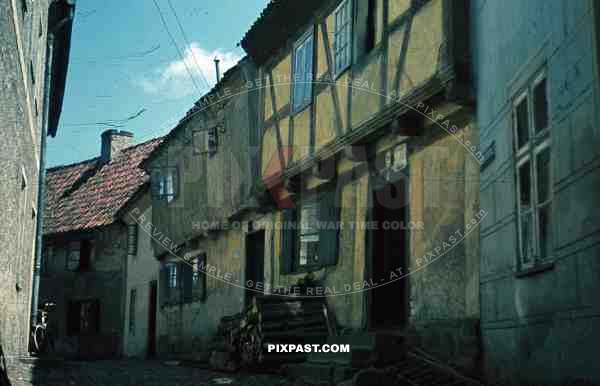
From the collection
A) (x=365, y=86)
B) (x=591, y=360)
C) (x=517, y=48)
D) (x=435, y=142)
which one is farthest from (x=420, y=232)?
(x=591, y=360)

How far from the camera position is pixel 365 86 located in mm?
10883

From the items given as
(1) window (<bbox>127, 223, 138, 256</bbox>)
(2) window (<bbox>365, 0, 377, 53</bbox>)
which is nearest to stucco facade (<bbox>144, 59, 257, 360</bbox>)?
(1) window (<bbox>127, 223, 138, 256</bbox>)

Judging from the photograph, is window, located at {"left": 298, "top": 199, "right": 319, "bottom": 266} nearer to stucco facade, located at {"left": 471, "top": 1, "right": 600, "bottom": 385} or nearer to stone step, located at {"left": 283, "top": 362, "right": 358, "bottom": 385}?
stone step, located at {"left": 283, "top": 362, "right": 358, "bottom": 385}

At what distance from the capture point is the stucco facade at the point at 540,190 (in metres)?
5.30

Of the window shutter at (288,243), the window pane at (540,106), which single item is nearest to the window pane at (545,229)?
the window pane at (540,106)

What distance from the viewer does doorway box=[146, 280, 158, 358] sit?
25.1m

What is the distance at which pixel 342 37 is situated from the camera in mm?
11859

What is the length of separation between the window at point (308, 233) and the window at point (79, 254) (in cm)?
1945

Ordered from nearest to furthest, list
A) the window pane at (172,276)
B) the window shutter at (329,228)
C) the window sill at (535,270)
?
the window sill at (535,270) → the window shutter at (329,228) → the window pane at (172,276)

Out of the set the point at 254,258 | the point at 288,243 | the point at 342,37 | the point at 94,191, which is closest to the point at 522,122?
the point at 342,37

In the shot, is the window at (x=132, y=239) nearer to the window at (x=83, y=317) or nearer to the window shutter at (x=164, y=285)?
the window at (x=83, y=317)

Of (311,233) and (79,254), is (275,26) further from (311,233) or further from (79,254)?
(79,254)

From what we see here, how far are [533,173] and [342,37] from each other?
5.73m

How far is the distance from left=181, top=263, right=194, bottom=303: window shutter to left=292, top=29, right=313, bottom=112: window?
27.4ft
